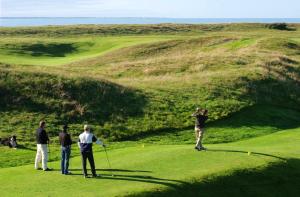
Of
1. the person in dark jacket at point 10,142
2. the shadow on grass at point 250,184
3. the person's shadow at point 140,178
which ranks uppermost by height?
the person's shadow at point 140,178

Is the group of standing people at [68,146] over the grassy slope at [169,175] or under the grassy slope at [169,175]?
over

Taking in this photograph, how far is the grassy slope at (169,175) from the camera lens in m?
20.7

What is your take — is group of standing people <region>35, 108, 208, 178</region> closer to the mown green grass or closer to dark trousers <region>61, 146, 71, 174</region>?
dark trousers <region>61, 146, 71, 174</region>

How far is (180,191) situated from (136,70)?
141 ft

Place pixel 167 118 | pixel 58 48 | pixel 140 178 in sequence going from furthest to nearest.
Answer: pixel 58 48 < pixel 167 118 < pixel 140 178

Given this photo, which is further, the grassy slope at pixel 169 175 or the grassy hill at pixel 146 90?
the grassy hill at pixel 146 90

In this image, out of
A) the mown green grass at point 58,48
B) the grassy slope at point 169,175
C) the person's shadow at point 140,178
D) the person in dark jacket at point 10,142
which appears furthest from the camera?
the mown green grass at point 58,48

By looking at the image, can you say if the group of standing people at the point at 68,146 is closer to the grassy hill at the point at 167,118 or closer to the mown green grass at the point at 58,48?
the grassy hill at the point at 167,118

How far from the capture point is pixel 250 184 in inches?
928

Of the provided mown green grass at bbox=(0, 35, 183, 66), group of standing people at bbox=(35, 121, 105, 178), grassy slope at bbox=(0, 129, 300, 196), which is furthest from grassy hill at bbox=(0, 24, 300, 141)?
group of standing people at bbox=(35, 121, 105, 178)

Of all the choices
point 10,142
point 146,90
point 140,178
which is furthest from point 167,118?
point 140,178

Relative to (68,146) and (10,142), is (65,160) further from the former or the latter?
(10,142)

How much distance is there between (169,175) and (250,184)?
13.3ft


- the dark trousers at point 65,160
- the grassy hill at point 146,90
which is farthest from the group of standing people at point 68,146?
the grassy hill at point 146,90
